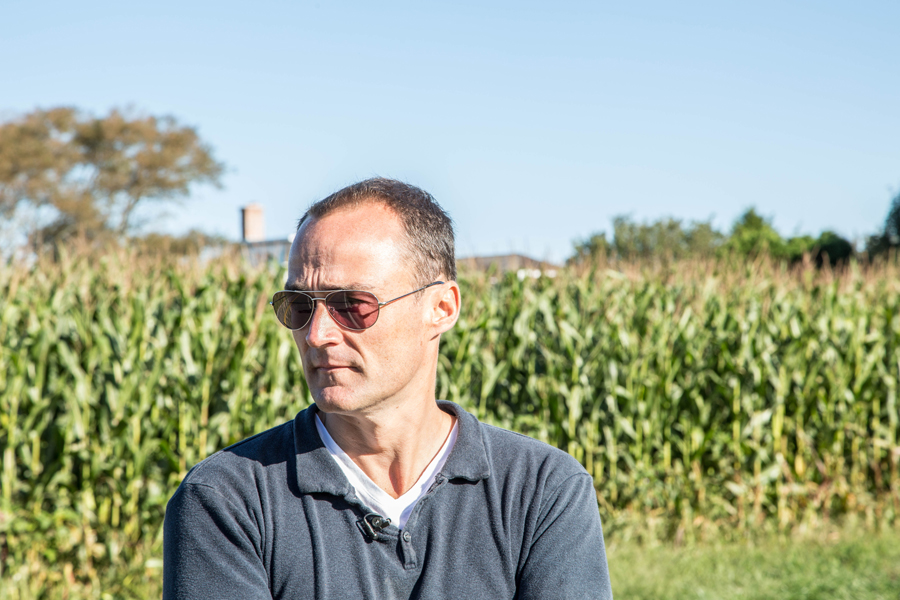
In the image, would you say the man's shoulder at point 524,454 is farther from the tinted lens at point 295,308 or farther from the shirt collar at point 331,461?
the tinted lens at point 295,308

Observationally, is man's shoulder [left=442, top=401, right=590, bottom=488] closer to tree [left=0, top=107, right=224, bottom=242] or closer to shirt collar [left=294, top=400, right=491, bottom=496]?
shirt collar [left=294, top=400, right=491, bottom=496]

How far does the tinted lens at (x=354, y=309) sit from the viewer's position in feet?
5.65

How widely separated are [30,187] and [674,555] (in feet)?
90.2

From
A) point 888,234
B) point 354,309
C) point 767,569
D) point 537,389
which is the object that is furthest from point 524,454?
point 888,234

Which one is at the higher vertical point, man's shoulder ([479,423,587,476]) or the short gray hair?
the short gray hair

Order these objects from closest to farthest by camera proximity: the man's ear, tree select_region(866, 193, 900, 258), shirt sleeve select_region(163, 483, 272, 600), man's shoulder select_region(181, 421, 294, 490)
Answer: shirt sleeve select_region(163, 483, 272, 600), man's shoulder select_region(181, 421, 294, 490), the man's ear, tree select_region(866, 193, 900, 258)

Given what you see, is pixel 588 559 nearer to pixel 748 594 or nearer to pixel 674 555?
pixel 748 594

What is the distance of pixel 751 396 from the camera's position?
629cm

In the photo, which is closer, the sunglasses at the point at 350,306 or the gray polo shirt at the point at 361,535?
the gray polo shirt at the point at 361,535

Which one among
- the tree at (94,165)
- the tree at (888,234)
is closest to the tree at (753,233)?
the tree at (888,234)

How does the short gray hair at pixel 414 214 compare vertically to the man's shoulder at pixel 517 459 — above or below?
above

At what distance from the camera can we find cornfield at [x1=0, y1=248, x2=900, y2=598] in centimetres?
475

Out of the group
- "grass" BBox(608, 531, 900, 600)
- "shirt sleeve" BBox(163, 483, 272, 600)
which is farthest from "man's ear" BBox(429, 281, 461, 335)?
"grass" BBox(608, 531, 900, 600)

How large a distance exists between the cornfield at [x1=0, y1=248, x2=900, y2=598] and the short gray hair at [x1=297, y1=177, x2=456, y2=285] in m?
3.42
